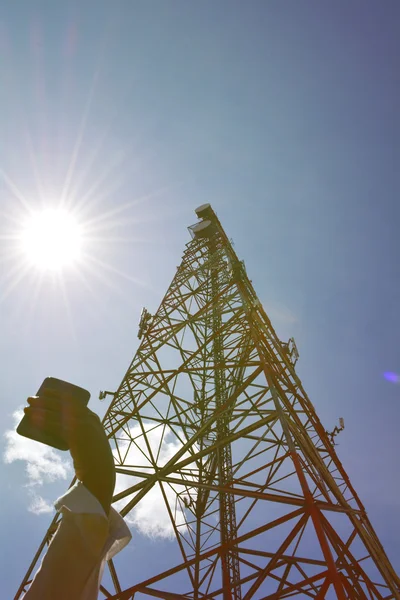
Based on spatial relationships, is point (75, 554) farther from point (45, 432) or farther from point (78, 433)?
point (45, 432)

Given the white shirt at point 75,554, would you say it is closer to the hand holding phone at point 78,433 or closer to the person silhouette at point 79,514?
the person silhouette at point 79,514

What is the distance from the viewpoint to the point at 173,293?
451 inches

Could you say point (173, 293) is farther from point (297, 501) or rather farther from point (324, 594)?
point (324, 594)

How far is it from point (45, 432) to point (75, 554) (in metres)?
1.02

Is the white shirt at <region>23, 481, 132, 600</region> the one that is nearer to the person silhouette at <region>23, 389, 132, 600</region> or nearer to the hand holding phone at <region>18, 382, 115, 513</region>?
the person silhouette at <region>23, 389, 132, 600</region>

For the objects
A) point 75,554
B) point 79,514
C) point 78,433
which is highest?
point 78,433

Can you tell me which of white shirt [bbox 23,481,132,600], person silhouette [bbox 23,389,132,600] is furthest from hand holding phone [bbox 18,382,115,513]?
white shirt [bbox 23,481,132,600]

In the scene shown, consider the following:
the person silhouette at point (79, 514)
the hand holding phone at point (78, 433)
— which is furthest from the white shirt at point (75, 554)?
the hand holding phone at point (78, 433)

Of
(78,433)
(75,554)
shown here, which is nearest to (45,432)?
(78,433)

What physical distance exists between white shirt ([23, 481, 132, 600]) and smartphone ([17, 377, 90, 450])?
52 cm

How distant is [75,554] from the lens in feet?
8.80

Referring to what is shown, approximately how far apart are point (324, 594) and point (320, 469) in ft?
6.71

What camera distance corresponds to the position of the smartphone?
3141 millimetres

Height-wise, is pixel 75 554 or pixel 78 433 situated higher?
pixel 78 433
